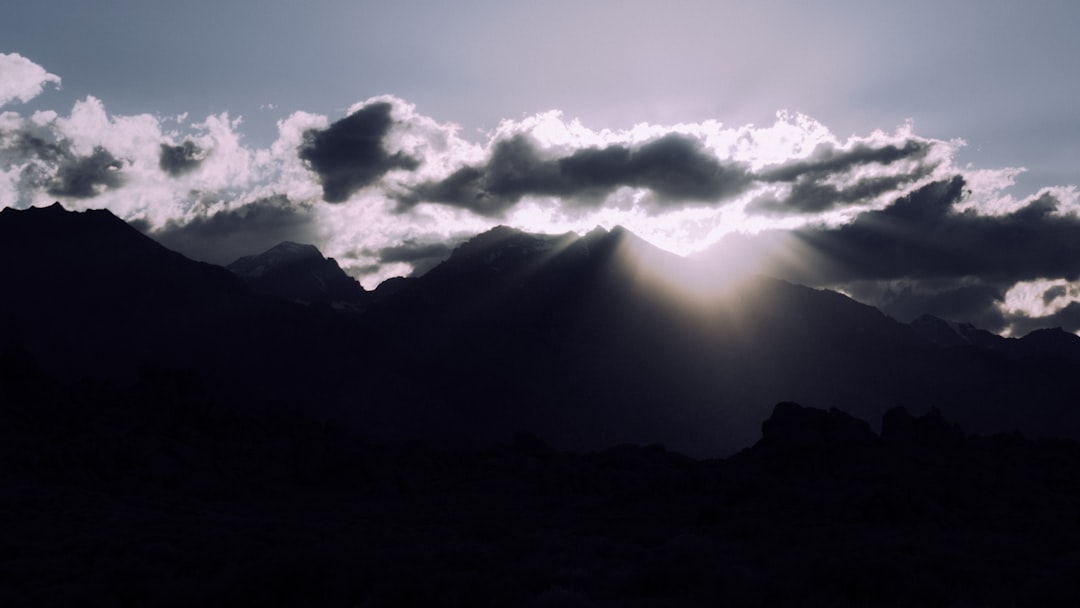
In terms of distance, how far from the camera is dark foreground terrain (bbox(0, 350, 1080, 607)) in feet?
77.5

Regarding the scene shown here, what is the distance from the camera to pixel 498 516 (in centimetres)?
5638

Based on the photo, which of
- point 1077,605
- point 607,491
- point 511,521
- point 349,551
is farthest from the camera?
point 607,491

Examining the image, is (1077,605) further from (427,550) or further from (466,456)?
(466,456)

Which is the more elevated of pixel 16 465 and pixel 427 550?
pixel 16 465

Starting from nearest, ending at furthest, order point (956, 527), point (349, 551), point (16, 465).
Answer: point (349, 551)
point (956, 527)
point (16, 465)

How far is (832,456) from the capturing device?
80562 millimetres

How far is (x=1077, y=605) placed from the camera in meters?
21.2

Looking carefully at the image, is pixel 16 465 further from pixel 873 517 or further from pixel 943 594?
pixel 943 594

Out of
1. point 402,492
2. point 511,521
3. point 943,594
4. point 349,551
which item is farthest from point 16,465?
point 943,594

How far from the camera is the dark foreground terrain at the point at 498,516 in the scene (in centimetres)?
2361

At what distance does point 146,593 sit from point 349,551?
7726mm

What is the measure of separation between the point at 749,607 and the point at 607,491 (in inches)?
2602

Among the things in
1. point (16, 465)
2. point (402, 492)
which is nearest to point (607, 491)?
point (402, 492)

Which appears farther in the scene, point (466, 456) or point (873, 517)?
point (466, 456)
